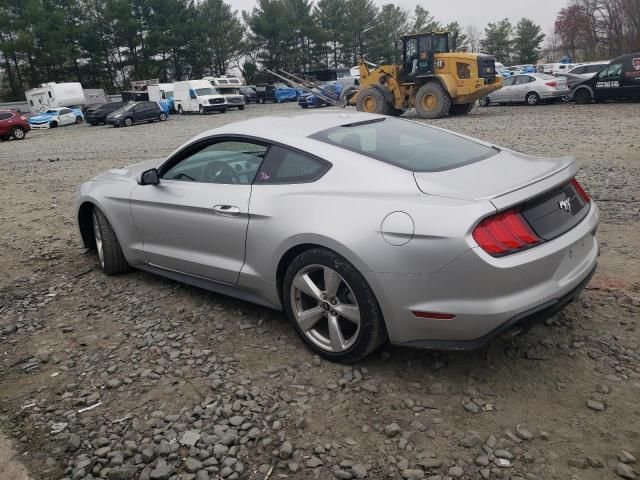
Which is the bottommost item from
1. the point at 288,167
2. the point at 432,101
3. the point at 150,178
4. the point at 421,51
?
the point at 432,101

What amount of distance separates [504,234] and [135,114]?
30.2m

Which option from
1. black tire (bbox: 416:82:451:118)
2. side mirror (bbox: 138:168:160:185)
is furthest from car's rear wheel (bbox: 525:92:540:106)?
side mirror (bbox: 138:168:160:185)

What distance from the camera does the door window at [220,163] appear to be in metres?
3.71

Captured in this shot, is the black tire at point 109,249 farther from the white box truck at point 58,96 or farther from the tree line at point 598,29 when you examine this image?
the tree line at point 598,29

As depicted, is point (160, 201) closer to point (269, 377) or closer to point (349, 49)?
point (269, 377)

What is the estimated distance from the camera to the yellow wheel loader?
18.5 meters

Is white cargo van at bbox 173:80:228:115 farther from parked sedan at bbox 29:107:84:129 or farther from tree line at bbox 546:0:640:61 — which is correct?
tree line at bbox 546:0:640:61

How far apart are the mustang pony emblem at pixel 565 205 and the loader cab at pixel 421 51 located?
16.8 m

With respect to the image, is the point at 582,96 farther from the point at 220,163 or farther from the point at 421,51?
the point at 220,163

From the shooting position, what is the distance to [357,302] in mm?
2984

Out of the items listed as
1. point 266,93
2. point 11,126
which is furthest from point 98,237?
point 266,93

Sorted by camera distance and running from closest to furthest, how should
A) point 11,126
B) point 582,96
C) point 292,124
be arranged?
point 292,124 < point 582,96 < point 11,126

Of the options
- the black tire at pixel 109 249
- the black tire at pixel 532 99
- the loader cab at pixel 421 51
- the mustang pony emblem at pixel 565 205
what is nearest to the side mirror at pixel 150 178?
the black tire at pixel 109 249

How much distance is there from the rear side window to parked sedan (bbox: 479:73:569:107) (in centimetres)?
2075
